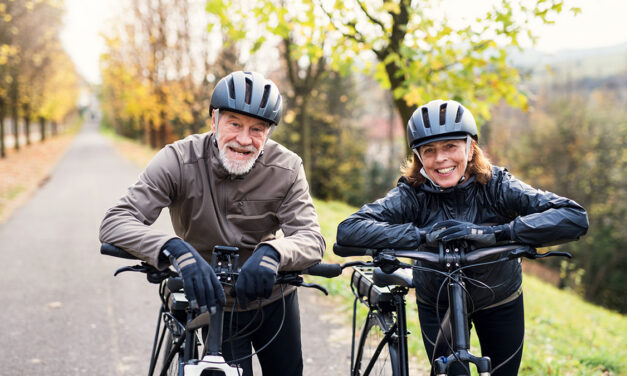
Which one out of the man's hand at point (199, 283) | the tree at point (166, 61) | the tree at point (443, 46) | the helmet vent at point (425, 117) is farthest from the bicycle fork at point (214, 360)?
the tree at point (166, 61)

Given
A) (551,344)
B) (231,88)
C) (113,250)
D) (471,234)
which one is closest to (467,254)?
(471,234)

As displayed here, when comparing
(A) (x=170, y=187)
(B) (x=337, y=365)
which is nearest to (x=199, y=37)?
(B) (x=337, y=365)

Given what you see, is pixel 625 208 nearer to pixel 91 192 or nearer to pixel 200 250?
pixel 91 192

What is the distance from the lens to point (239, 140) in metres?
2.58

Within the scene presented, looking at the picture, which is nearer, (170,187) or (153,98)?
(170,187)

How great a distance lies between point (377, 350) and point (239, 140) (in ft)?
4.71

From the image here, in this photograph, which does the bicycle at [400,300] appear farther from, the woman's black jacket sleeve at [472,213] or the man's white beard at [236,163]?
the man's white beard at [236,163]

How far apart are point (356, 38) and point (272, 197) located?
19.3ft

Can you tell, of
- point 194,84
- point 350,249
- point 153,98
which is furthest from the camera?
point 153,98

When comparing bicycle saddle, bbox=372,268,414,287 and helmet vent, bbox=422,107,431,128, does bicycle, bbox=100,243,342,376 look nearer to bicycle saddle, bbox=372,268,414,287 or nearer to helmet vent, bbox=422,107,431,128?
bicycle saddle, bbox=372,268,414,287

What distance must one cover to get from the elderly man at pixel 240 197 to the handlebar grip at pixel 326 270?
36 millimetres

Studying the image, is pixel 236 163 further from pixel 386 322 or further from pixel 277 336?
pixel 386 322

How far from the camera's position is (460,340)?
2.27 metres

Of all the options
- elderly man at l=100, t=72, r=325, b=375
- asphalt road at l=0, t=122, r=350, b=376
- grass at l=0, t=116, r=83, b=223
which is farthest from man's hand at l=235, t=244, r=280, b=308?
grass at l=0, t=116, r=83, b=223
